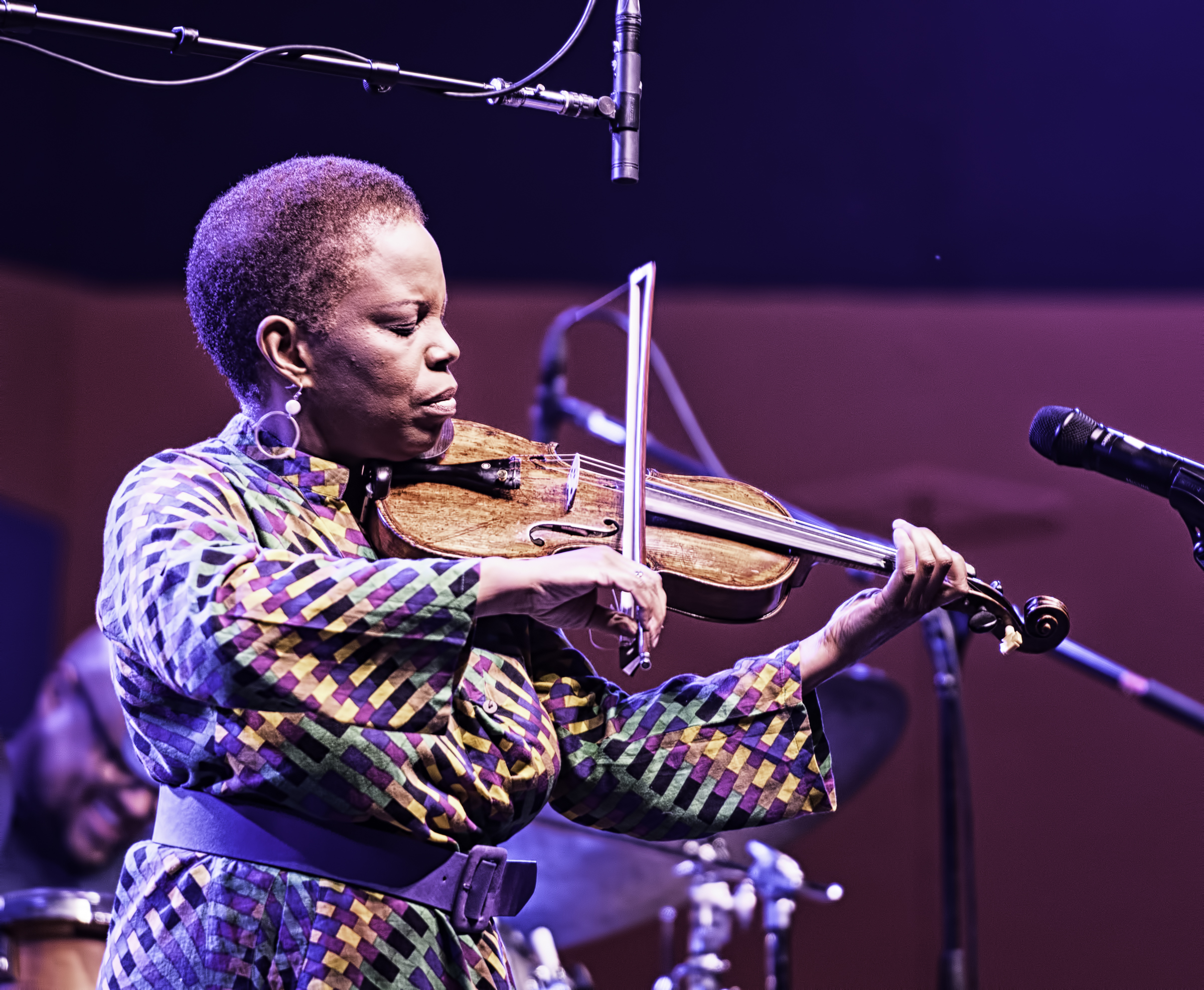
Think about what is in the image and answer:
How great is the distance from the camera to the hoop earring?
149 centimetres

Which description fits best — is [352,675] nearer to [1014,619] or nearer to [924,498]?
[1014,619]

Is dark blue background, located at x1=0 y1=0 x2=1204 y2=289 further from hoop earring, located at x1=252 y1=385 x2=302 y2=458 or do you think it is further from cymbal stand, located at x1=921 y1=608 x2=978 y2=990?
hoop earring, located at x1=252 y1=385 x2=302 y2=458

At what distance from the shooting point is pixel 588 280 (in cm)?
352

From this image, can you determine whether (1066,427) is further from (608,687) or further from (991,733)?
(991,733)

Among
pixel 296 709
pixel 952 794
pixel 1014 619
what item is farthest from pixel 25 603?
pixel 1014 619

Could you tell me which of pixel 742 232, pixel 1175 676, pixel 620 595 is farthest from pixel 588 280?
pixel 620 595

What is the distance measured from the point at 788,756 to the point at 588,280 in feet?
6.90

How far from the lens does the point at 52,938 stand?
245 centimetres

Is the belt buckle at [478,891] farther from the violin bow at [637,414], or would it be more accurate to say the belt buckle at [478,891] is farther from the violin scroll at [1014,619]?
the violin scroll at [1014,619]

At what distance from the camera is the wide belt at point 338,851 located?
129 centimetres

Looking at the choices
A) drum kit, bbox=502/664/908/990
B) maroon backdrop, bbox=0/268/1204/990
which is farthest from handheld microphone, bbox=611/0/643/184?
maroon backdrop, bbox=0/268/1204/990

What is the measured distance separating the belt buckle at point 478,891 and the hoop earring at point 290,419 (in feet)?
1.60

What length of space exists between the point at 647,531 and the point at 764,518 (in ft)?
0.48

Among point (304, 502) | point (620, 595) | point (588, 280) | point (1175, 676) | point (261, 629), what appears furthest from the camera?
point (588, 280)
